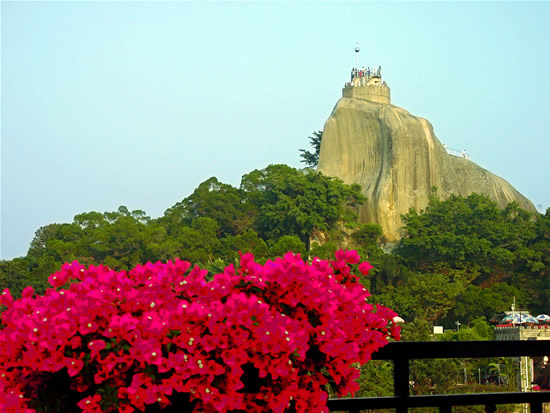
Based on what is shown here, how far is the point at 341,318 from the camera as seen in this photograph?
3.36 m

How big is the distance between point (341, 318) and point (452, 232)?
6038cm

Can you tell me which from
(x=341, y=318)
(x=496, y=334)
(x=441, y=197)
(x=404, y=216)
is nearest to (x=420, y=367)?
(x=496, y=334)

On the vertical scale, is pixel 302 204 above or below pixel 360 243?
above

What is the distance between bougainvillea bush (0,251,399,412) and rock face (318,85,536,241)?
61.9 metres

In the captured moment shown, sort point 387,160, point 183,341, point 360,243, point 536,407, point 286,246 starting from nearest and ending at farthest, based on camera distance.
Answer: point 183,341 < point 536,407 < point 286,246 < point 360,243 < point 387,160

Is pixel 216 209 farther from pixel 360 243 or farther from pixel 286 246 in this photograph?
pixel 360 243

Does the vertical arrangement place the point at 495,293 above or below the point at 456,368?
above

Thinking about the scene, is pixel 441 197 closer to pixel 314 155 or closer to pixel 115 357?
pixel 314 155

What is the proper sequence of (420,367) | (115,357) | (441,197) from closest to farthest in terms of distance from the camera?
(115,357)
(420,367)
(441,197)

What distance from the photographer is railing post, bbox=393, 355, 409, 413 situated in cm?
373

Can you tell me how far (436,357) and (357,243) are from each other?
5955 cm

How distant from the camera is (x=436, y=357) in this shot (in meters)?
3.80

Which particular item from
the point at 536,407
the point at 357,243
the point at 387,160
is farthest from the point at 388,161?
the point at 536,407

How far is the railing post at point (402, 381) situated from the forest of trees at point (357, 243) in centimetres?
5412
